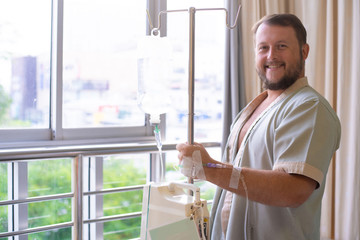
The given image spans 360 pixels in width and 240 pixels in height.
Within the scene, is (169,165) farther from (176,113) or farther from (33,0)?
(33,0)

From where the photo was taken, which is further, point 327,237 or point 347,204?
point 327,237

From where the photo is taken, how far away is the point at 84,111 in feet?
8.48

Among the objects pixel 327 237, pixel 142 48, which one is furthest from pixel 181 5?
pixel 327 237

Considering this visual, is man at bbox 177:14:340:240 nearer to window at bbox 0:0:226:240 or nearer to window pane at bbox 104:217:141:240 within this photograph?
window at bbox 0:0:226:240

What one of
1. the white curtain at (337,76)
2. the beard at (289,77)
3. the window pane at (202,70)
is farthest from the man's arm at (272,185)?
the window pane at (202,70)

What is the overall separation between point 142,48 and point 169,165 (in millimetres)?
1167

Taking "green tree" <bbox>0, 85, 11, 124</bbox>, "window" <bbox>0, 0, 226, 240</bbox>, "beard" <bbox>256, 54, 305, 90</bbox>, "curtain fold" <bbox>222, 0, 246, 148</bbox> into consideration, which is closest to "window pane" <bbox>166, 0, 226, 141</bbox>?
"window" <bbox>0, 0, 226, 240</bbox>

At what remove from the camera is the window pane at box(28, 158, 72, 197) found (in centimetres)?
235

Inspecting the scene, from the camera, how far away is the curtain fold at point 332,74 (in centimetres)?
247

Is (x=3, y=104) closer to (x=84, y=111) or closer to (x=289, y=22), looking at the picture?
(x=84, y=111)

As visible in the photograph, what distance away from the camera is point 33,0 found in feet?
7.82

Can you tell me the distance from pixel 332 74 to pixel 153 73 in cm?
128

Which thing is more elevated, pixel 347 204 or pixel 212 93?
pixel 212 93

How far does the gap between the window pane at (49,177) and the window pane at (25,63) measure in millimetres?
241
